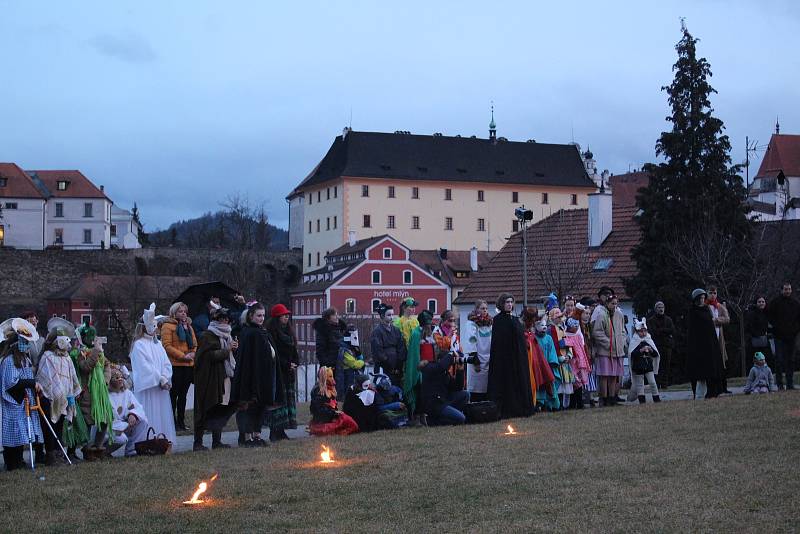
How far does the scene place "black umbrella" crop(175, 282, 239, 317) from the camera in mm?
21469

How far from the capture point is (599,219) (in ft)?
158

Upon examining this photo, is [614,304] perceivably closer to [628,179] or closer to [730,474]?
[730,474]

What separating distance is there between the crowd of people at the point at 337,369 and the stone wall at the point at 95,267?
7412 centimetres

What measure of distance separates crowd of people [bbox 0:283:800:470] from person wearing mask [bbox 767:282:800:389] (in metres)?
0.02

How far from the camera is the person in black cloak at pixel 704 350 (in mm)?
19734

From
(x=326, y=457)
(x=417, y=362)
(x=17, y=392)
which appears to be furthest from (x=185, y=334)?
(x=326, y=457)

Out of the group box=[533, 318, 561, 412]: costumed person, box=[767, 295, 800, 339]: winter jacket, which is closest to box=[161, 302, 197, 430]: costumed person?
box=[533, 318, 561, 412]: costumed person

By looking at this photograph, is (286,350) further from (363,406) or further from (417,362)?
(417,362)

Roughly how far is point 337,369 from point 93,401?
17.1 feet

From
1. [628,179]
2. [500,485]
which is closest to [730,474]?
[500,485]

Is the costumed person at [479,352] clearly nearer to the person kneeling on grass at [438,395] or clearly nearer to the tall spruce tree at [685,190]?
the person kneeling on grass at [438,395]

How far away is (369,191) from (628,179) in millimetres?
47479

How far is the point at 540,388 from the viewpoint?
19016mm

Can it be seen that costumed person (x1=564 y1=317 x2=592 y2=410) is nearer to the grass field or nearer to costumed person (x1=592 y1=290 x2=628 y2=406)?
costumed person (x1=592 y1=290 x2=628 y2=406)
